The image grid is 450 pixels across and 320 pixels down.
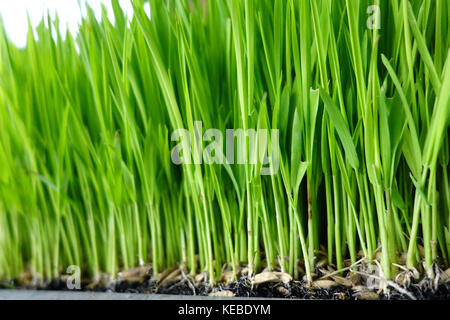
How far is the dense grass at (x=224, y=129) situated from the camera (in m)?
0.38

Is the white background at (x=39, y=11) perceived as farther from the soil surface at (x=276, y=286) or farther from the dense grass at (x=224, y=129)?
the soil surface at (x=276, y=286)

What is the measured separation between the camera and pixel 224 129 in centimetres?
46

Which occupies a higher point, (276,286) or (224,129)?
(224,129)

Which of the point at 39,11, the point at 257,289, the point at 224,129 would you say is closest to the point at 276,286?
the point at 257,289

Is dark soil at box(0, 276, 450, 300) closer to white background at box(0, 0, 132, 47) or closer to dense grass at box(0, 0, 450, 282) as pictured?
dense grass at box(0, 0, 450, 282)

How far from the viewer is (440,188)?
1.38ft

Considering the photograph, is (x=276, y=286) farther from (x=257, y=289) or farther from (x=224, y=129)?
(x=224, y=129)

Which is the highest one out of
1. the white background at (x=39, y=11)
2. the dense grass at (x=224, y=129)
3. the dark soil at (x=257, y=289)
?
the white background at (x=39, y=11)

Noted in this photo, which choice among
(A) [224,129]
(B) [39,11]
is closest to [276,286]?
(A) [224,129]

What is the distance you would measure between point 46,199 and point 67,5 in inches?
13.9

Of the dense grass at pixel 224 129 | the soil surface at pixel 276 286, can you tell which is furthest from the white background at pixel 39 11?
the soil surface at pixel 276 286

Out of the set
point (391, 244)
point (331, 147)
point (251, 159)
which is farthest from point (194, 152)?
point (391, 244)

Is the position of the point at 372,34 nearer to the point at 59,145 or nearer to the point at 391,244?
the point at 391,244

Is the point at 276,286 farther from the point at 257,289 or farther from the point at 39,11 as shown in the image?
the point at 39,11
